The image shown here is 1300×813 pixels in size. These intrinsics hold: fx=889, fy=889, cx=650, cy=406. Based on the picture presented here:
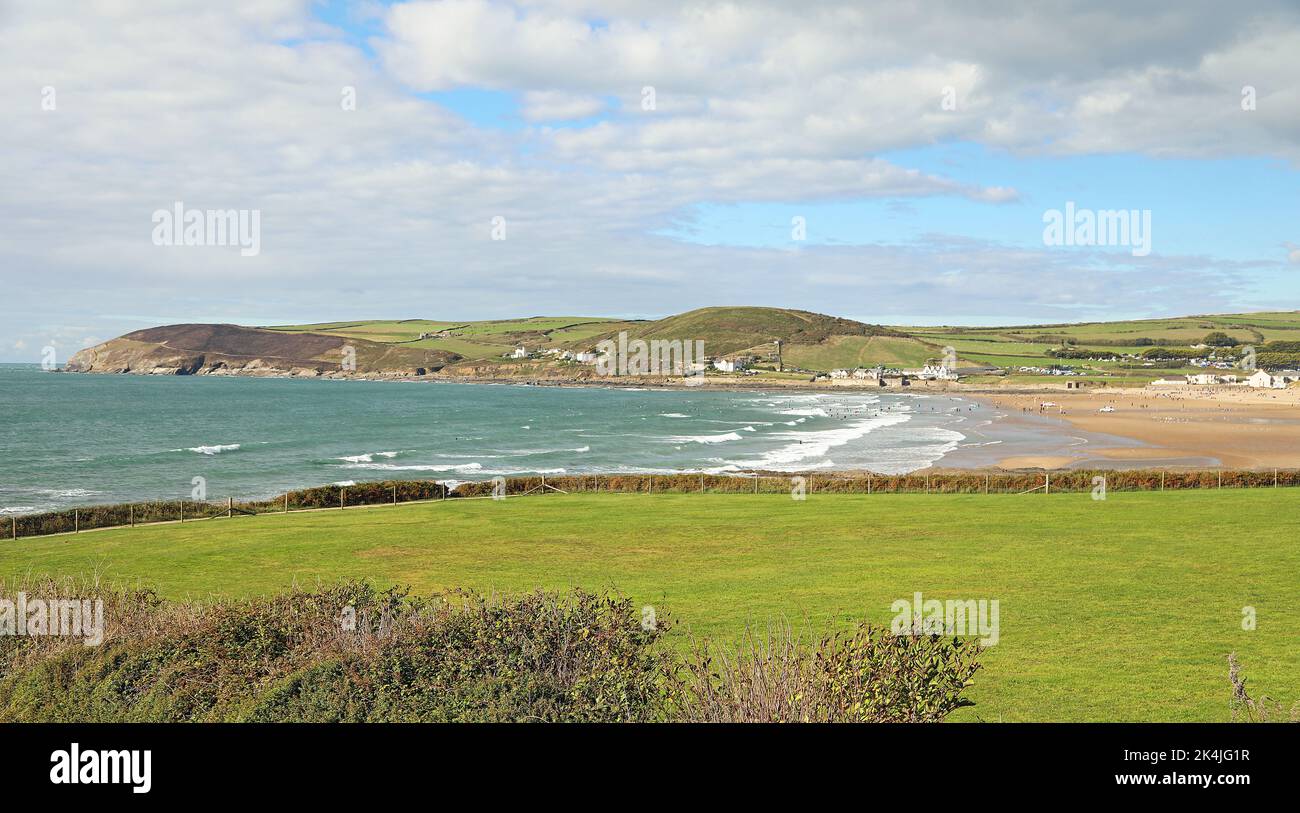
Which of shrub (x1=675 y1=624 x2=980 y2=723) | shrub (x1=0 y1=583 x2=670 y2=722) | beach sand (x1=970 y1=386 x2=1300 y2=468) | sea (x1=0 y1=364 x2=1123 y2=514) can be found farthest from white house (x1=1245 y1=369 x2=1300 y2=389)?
shrub (x1=0 y1=583 x2=670 y2=722)

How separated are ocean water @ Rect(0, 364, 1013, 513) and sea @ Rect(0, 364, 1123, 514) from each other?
0.22 metres

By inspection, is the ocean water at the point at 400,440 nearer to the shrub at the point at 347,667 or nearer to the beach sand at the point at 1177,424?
the beach sand at the point at 1177,424

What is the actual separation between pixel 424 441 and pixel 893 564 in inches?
2742

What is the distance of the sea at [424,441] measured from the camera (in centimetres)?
5972

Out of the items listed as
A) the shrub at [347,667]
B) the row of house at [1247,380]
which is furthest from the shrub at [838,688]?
the row of house at [1247,380]

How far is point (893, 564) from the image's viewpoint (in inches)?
861

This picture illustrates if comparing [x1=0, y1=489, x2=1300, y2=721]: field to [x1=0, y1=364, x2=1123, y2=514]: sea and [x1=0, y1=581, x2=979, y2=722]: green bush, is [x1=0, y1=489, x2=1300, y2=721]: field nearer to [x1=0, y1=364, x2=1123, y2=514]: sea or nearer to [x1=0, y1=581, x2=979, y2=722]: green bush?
[x1=0, y1=581, x2=979, y2=722]: green bush

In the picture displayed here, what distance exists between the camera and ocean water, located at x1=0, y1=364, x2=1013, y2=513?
5994 cm

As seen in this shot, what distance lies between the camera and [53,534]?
30.4 m
